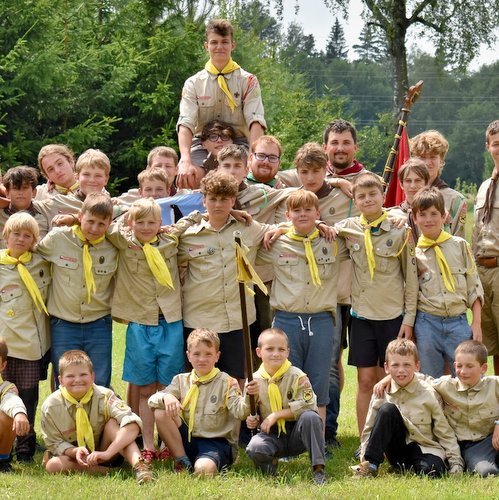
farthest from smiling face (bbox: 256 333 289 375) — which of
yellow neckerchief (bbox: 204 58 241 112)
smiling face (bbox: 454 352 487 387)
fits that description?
yellow neckerchief (bbox: 204 58 241 112)

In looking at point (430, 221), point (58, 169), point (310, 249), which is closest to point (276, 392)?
point (310, 249)

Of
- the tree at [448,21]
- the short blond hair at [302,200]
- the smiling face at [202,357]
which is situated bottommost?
the smiling face at [202,357]

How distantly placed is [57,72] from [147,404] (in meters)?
10.8

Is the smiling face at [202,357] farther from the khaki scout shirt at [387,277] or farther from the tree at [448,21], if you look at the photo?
the tree at [448,21]

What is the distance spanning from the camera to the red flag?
373 inches

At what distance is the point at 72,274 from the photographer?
7.68m

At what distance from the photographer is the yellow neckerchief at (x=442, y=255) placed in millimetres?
7719

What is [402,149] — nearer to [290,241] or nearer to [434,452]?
[290,241]

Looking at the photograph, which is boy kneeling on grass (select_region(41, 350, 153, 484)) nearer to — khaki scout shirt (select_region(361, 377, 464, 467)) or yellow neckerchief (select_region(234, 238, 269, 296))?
yellow neckerchief (select_region(234, 238, 269, 296))

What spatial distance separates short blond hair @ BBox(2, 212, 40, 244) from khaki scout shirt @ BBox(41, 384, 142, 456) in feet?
4.14

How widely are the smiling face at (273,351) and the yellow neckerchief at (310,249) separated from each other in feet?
2.16

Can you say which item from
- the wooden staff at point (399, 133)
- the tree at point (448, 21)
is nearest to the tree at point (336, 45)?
the tree at point (448, 21)

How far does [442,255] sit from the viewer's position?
776cm

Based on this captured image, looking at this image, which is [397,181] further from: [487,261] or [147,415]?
[147,415]
